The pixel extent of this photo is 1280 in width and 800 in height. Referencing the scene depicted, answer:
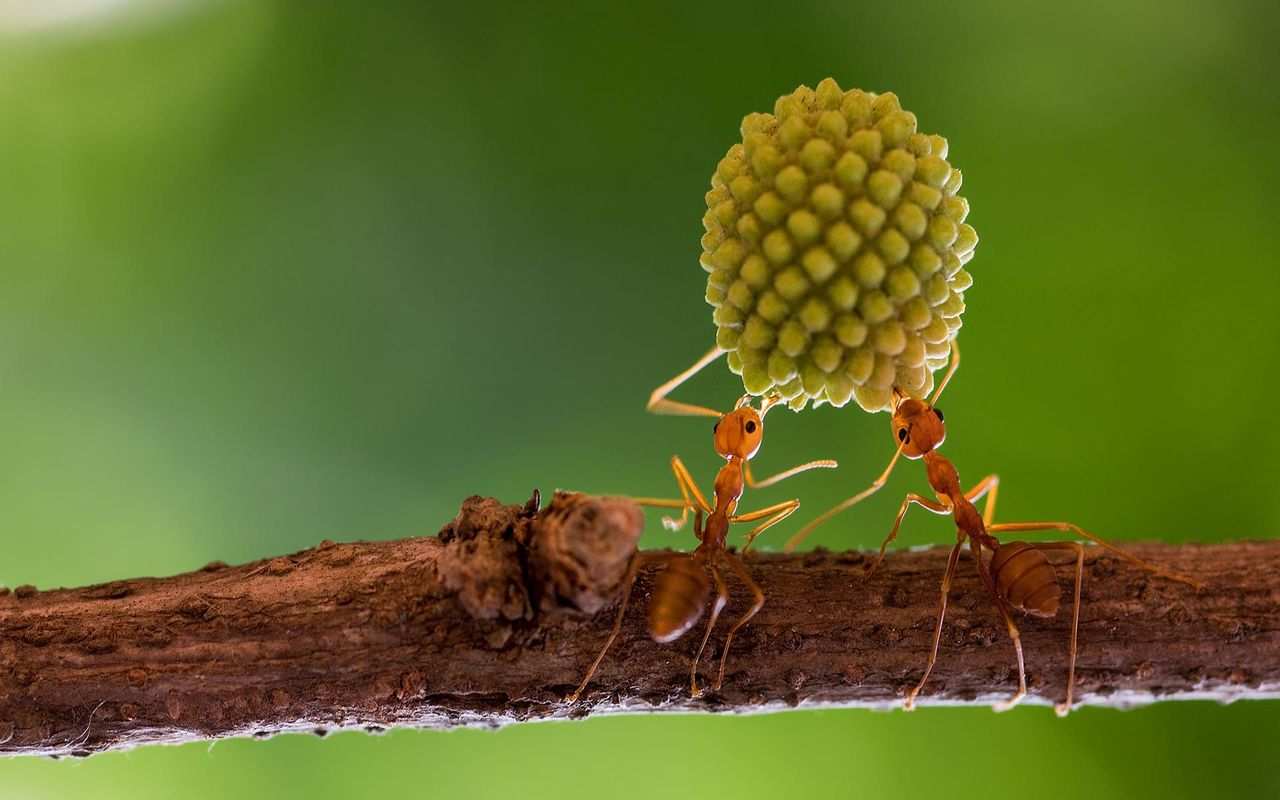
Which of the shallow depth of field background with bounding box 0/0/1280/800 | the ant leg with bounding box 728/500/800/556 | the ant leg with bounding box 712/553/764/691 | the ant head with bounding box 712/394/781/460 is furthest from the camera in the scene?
the shallow depth of field background with bounding box 0/0/1280/800

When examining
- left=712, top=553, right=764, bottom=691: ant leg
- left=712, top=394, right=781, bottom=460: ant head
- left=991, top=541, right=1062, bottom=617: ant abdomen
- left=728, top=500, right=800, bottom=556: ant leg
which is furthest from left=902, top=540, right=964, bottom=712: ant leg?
left=712, top=394, right=781, bottom=460: ant head

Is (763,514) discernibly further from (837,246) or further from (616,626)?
(837,246)

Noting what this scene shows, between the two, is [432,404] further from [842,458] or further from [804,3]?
[804,3]

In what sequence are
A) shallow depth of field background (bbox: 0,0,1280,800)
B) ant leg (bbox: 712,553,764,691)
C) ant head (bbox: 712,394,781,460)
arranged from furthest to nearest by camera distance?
shallow depth of field background (bbox: 0,0,1280,800)
ant head (bbox: 712,394,781,460)
ant leg (bbox: 712,553,764,691)

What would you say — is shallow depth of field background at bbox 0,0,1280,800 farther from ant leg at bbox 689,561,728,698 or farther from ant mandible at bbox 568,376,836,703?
ant leg at bbox 689,561,728,698

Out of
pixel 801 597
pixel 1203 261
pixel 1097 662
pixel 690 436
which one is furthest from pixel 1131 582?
pixel 1203 261

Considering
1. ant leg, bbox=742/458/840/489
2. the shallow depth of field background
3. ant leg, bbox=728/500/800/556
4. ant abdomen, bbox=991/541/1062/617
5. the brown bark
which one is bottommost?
the brown bark

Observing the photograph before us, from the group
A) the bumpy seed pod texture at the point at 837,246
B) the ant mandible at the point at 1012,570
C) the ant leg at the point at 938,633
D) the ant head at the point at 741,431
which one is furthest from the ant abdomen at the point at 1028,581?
the ant head at the point at 741,431

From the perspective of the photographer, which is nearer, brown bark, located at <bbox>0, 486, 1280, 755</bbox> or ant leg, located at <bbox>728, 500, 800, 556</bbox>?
brown bark, located at <bbox>0, 486, 1280, 755</bbox>
